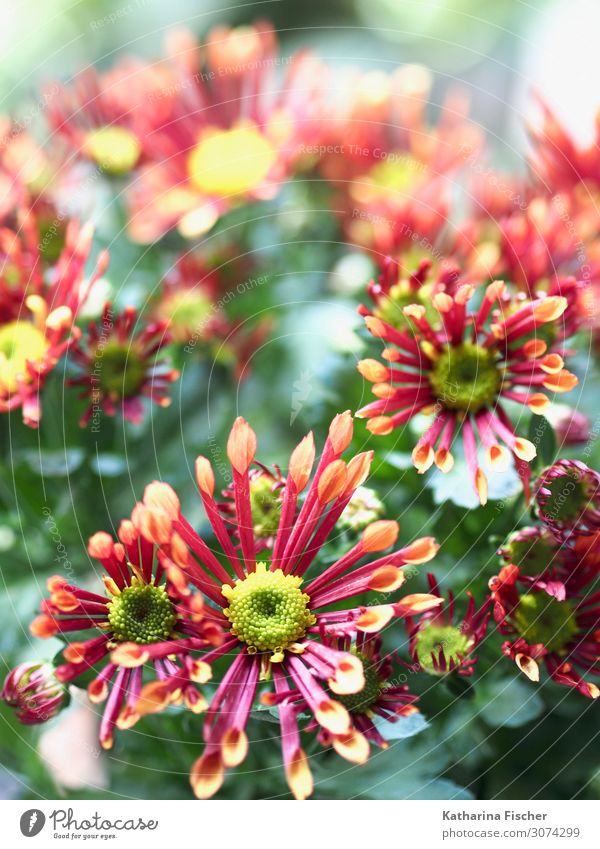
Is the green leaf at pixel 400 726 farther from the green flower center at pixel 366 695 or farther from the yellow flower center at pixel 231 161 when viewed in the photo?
the yellow flower center at pixel 231 161

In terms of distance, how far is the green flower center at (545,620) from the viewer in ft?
1.17

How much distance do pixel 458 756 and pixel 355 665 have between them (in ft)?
→ 0.37

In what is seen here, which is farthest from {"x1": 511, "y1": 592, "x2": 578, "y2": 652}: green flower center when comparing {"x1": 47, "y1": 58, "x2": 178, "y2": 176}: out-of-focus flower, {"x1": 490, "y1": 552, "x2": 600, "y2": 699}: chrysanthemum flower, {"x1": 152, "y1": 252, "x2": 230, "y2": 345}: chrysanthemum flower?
{"x1": 47, "y1": 58, "x2": 178, "y2": 176}: out-of-focus flower

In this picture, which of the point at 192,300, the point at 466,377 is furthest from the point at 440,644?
the point at 192,300

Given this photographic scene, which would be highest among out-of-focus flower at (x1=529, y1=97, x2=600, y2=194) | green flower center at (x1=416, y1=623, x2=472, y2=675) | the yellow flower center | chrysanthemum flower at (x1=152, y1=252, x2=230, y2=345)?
the yellow flower center

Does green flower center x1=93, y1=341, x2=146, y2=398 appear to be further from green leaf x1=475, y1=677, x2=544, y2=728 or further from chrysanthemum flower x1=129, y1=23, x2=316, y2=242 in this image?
green leaf x1=475, y1=677, x2=544, y2=728

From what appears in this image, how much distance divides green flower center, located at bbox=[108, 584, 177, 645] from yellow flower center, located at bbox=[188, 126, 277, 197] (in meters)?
0.24

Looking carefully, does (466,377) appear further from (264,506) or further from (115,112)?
(115,112)

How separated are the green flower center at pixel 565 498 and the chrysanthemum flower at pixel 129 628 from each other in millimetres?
143

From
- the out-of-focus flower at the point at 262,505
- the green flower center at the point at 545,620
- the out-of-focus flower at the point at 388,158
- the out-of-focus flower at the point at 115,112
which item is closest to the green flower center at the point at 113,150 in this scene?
the out-of-focus flower at the point at 115,112

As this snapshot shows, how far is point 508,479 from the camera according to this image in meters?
0.36

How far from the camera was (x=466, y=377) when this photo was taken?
0.37 meters

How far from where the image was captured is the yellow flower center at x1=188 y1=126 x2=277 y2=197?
48 cm

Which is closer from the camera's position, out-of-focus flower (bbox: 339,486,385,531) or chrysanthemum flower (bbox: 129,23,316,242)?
out-of-focus flower (bbox: 339,486,385,531)
